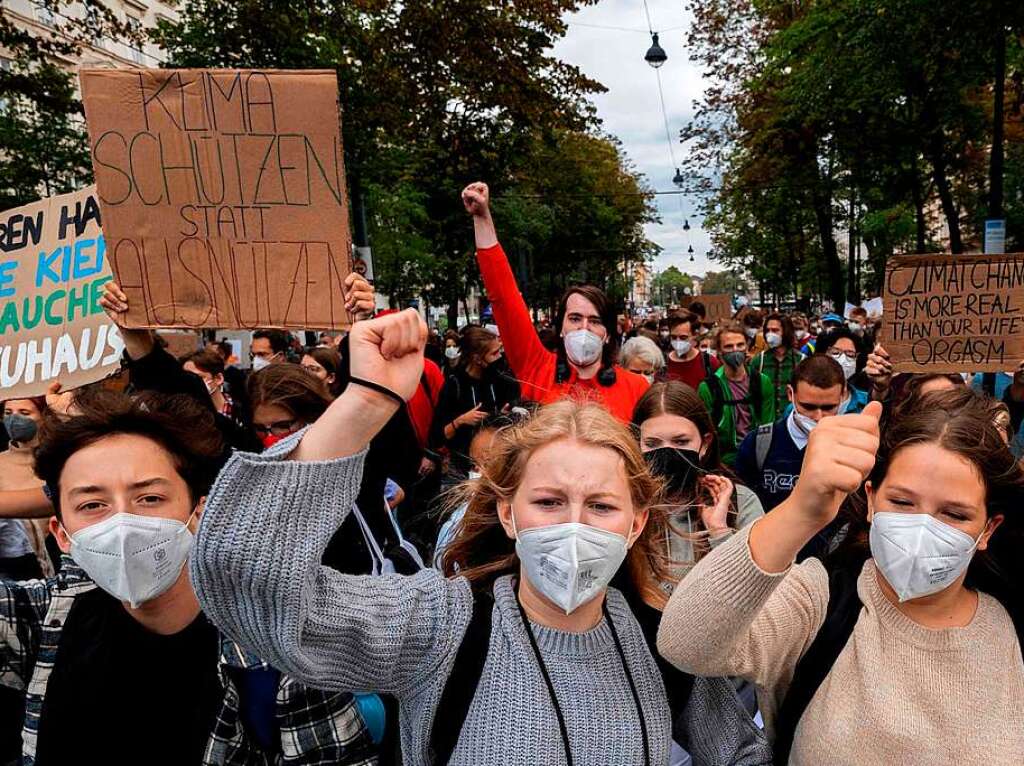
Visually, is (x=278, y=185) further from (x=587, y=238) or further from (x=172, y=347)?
(x=587, y=238)

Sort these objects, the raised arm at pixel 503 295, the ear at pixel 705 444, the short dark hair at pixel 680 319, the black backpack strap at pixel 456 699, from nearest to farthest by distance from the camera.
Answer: the black backpack strap at pixel 456 699 < the ear at pixel 705 444 < the raised arm at pixel 503 295 < the short dark hair at pixel 680 319

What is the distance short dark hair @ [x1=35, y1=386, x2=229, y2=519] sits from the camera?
1.89 meters

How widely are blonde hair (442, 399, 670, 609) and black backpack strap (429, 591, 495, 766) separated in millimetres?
303

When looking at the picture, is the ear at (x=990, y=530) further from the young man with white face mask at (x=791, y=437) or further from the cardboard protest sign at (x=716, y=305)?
the cardboard protest sign at (x=716, y=305)

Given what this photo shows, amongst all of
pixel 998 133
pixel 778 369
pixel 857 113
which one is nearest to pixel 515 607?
pixel 778 369

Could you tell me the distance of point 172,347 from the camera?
269 inches

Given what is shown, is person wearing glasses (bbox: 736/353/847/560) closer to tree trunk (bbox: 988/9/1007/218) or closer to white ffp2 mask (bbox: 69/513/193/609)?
white ffp2 mask (bbox: 69/513/193/609)

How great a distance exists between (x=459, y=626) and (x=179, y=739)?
2.40 ft

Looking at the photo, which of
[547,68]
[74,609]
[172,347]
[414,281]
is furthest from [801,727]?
[414,281]

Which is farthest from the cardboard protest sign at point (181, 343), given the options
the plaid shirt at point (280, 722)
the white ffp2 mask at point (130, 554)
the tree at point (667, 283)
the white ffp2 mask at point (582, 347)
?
the tree at point (667, 283)

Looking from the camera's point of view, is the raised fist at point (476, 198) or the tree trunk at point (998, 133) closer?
the raised fist at point (476, 198)

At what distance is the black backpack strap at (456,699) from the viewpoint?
153cm

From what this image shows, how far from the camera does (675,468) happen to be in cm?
286

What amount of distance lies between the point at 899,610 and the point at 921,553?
16 cm
